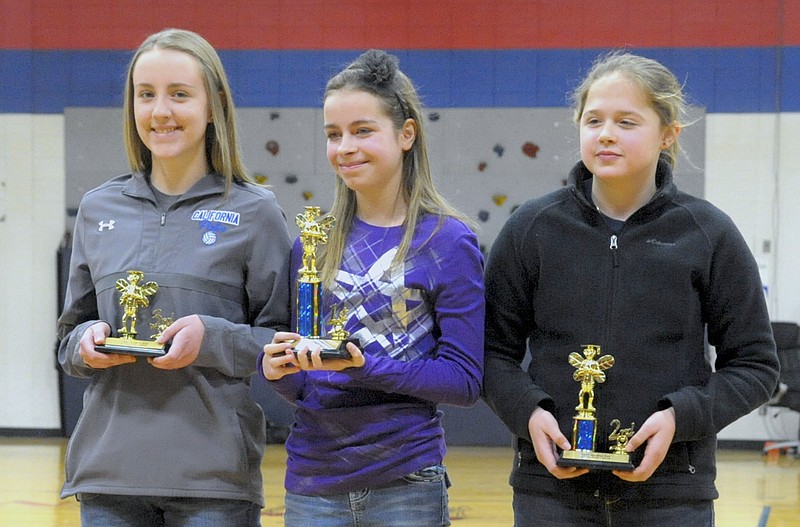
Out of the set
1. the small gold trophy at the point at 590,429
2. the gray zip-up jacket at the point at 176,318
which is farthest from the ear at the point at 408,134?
the small gold trophy at the point at 590,429

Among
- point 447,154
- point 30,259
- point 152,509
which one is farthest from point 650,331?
point 30,259

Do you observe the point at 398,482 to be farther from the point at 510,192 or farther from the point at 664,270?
the point at 510,192

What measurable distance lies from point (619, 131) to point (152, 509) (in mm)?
1393

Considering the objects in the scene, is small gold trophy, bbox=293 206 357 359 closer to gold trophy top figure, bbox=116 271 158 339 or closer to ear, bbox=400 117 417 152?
ear, bbox=400 117 417 152

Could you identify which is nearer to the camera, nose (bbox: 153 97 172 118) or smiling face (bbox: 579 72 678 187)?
smiling face (bbox: 579 72 678 187)

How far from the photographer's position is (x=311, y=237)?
7.58 feet

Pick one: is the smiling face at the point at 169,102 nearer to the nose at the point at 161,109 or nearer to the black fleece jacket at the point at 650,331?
the nose at the point at 161,109

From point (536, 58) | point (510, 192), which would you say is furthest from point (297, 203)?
point (536, 58)

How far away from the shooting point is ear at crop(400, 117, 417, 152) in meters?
2.44

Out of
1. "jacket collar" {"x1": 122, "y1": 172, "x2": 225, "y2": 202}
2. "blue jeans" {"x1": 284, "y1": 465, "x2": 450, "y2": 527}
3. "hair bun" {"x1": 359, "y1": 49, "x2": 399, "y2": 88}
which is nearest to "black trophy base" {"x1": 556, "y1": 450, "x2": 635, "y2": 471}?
"blue jeans" {"x1": 284, "y1": 465, "x2": 450, "y2": 527}

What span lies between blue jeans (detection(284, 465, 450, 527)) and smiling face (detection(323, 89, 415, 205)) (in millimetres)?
698

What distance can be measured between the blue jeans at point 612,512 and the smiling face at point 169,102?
1.22 metres

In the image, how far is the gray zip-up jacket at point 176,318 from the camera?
235cm

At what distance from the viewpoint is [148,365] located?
2418 mm
